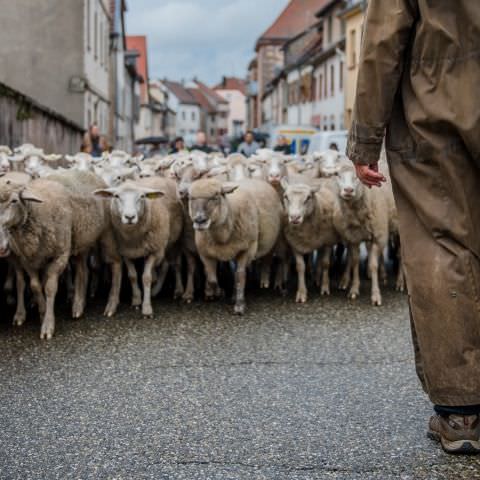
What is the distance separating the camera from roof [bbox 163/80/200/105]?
149 metres

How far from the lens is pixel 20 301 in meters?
8.25

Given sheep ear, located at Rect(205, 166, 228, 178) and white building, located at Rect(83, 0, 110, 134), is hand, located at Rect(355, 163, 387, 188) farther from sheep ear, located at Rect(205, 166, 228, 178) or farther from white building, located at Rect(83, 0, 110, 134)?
white building, located at Rect(83, 0, 110, 134)

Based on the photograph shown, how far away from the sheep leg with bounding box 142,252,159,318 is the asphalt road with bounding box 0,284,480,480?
285 mm

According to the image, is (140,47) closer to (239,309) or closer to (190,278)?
(190,278)

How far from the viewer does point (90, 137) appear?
1839 centimetres

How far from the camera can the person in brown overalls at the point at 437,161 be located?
157 inches

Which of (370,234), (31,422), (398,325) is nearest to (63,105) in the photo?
(370,234)

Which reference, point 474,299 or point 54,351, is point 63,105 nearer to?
point 54,351

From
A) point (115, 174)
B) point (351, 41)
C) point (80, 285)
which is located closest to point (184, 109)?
point (351, 41)

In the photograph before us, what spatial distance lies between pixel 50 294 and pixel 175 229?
2.26 meters

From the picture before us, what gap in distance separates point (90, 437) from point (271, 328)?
3408 mm

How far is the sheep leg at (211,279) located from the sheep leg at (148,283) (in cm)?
45

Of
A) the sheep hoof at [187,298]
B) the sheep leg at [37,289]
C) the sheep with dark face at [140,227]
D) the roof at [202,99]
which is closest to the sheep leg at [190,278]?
the sheep hoof at [187,298]

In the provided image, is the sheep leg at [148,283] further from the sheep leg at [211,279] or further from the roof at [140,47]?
the roof at [140,47]
